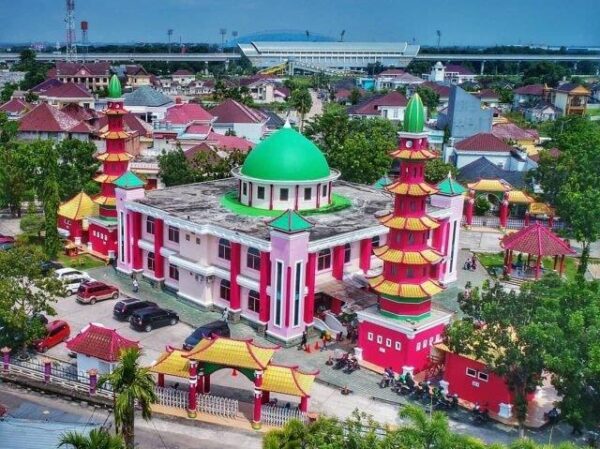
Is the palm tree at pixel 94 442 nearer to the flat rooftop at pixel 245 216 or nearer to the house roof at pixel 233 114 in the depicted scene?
the flat rooftop at pixel 245 216

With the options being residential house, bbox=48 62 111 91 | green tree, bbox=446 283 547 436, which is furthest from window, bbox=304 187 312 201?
residential house, bbox=48 62 111 91

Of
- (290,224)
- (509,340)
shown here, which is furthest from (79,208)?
(509,340)

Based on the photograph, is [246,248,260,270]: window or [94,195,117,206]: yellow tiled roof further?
[94,195,117,206]: yellow tiled roof

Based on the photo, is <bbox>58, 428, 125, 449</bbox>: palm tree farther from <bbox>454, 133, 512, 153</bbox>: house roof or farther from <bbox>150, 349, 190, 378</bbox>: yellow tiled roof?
<bbox>454, 133, 512, 153</bbox>: house roof

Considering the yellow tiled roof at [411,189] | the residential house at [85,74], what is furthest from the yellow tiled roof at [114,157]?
the residential house at [85,74]

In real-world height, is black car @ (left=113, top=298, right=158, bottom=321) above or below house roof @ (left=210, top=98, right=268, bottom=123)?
below

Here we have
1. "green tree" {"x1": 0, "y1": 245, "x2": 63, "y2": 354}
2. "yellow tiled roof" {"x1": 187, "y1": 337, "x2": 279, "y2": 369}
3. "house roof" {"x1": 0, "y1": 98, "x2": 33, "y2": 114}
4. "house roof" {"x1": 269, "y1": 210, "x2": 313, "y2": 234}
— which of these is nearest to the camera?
"yellow tiled roof" {"x1": 187, "y1": 337, "x2": 279, "y2": 369}
